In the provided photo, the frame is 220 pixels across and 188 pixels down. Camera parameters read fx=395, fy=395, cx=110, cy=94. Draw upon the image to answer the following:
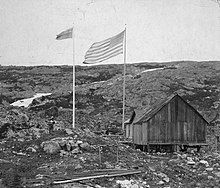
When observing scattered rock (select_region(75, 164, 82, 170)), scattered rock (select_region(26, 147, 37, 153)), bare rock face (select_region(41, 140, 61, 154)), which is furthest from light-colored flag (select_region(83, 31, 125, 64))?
scattered rock (select_region(75, 164, 82, 170))

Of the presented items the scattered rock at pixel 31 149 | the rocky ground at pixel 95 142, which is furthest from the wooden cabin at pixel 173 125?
the scattered rock at pixel 31 149

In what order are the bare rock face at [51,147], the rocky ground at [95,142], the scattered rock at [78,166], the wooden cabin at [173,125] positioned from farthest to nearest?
1. the wooden cabin at [173,125]
2. the bare rock face at [51,147]
3. the scattered rock at [78,166]
4. the rocky ground at [95,142]

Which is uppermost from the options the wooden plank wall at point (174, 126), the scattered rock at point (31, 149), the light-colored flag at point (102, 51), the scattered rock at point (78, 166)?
the light-colored flag at point (102, 51)

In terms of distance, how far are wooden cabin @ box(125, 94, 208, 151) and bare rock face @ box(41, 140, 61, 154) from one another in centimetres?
903

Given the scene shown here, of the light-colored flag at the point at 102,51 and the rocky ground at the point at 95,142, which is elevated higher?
the light-colored flag at the point at 102,51

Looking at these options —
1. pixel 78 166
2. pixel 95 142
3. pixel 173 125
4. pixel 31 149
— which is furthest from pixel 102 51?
pixel 78 166

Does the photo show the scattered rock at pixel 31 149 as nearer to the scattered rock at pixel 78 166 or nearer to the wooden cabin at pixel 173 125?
the scattered rock at pixel 78 166

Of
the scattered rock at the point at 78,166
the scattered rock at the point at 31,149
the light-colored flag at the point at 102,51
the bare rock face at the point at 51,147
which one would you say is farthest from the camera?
the light-colored flag at the point at 102,51

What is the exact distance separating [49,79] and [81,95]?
1025 inches

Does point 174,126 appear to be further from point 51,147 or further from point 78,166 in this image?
point 78,166

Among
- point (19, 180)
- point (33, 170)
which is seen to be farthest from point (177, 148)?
point (19, 180)

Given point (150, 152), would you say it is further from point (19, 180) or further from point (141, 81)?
point (141, 81)

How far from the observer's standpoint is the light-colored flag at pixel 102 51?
3306cm

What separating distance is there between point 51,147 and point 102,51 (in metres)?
11.1
